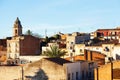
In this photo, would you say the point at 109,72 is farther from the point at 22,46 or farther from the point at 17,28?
the point at 17,28

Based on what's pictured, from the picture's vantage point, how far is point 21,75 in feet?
146

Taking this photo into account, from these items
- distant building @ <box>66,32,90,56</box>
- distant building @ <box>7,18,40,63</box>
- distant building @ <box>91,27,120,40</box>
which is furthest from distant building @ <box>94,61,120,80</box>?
distant building @ <box>91,27,120,40</box>

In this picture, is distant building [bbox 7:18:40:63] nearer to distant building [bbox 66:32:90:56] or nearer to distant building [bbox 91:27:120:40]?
distant building [bbox 66:32:90:56]

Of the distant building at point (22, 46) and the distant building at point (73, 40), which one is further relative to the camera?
the distant building at point (22, 46)

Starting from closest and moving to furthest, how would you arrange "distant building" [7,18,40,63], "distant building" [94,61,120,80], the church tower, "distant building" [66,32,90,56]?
"distant building" [94,61,120,80] → "distant building" [66,32,90,56] → "distant building" [7,18,40,63] → the church tower

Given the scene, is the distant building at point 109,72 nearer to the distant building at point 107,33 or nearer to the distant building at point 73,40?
the distant building at point 73,40

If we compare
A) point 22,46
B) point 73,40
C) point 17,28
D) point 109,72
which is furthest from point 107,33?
point 109,72

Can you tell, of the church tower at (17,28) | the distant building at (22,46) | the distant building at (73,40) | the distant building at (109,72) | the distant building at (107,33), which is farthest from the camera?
the distant building at (107,33)

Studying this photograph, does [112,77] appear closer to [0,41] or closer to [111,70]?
[111,70]

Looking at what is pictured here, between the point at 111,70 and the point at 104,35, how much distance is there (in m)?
61.7

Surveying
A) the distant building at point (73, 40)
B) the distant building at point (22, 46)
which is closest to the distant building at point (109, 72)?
the distant building at point (73, 40)

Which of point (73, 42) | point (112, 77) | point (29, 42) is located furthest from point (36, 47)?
point (112, 77)

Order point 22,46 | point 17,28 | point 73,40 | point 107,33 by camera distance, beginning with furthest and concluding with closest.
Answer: point 107,33, point 17,28, point 73,40, point 22,46

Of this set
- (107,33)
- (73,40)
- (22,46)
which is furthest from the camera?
(107,33)
